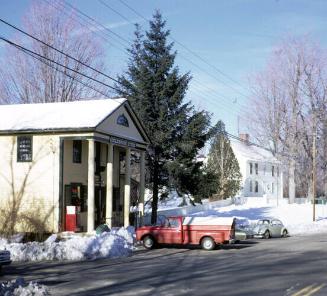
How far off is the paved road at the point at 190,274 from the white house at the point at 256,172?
57664mm

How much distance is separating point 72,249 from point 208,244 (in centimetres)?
646

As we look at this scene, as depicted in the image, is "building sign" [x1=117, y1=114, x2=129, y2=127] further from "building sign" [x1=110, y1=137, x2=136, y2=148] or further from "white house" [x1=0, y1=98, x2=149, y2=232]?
"building sign" [x1=110, y1=137, x2=136, y2=148]

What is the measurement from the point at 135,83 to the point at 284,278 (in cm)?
2661

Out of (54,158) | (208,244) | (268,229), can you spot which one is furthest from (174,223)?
(268,229)

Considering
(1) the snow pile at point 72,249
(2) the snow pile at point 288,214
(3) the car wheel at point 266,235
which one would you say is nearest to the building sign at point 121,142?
(1) the snow pile at point 72,249

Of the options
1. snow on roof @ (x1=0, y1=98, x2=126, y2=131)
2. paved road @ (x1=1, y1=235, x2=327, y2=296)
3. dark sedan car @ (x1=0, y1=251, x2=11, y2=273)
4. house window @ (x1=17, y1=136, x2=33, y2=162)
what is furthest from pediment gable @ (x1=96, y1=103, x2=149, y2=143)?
dark sedan car @ (x1=0, y1=251, x2=11, y2=273)

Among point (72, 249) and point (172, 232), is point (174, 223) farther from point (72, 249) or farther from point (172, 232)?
point (72, 249)

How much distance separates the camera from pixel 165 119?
3816 cm

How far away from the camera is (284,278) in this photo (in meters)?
14.4

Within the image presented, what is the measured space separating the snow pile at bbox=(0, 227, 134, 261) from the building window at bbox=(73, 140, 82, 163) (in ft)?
23.5

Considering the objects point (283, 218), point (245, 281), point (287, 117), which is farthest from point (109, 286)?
point (287, 117)

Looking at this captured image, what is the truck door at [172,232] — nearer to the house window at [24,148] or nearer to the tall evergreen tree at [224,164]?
the house window at [24,148]

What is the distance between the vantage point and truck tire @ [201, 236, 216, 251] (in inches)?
955

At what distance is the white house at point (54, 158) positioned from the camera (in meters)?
26.8
